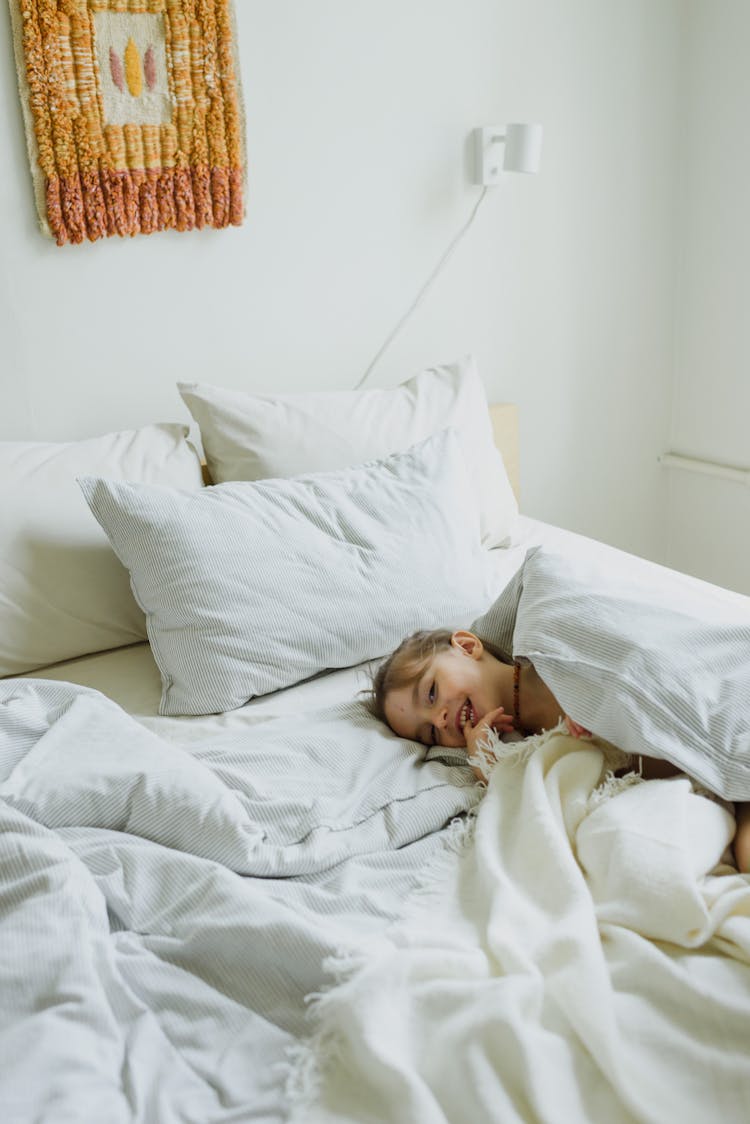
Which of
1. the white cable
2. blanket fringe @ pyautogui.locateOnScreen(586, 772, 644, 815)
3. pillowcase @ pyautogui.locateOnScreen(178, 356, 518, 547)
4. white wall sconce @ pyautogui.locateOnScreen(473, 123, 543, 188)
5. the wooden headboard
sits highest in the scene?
white wall sconce @ pyautogui.locateOnScreen(473, 123, 543, 188)

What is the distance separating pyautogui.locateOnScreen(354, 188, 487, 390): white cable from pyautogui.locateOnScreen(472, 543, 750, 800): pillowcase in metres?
0.96

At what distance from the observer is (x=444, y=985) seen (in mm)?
892

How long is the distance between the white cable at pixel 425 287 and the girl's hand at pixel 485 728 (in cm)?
110

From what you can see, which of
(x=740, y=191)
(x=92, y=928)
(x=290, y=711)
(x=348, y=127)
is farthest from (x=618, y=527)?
(x=92, y=928)

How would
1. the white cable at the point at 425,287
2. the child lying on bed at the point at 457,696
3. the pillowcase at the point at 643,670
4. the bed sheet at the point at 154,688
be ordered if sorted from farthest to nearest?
the white cable at the point at 425,287 < the bed sheet at the point at 154,688 < the child lying on bed at the point at 457,696 < the pillowcase at the point at 643,670

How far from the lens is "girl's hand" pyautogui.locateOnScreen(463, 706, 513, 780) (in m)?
1.34

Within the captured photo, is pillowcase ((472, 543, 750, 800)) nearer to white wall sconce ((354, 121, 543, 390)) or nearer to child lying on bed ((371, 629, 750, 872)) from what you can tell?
child lying on bed ((371, 629, 750, 872))

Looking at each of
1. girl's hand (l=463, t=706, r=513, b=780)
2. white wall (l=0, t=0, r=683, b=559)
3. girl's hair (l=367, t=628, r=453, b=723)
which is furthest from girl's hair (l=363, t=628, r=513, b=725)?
white wall (l=0, t=0, r=683, b=559)

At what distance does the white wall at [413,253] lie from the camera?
6.38 feet

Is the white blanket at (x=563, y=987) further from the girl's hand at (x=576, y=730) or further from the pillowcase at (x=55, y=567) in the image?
the pillowcase at (x=55, y=567)

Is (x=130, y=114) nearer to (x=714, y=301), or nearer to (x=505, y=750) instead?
(x=505, y=750)

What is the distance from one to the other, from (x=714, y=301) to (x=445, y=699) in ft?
5.60

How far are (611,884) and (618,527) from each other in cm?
195

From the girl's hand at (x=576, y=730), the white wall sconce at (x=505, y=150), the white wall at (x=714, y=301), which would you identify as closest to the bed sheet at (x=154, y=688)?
the girl's hand at (x=576, y=730)
